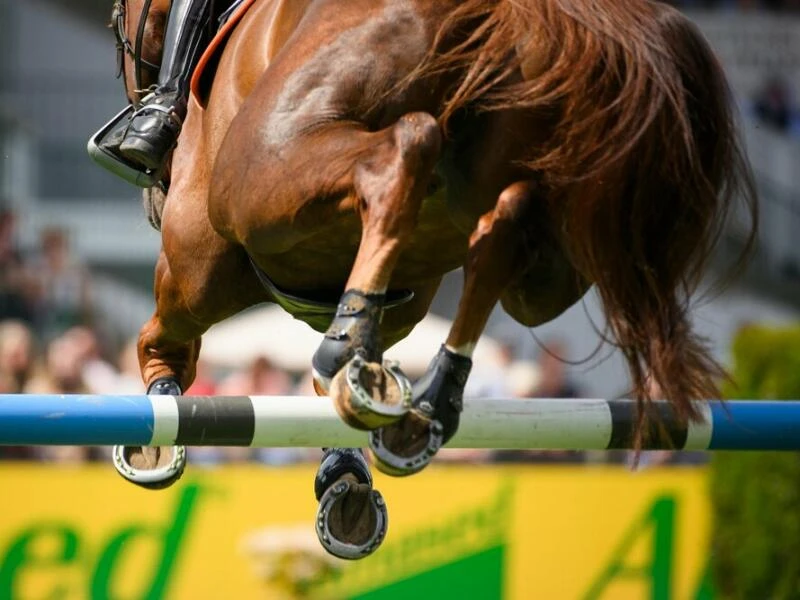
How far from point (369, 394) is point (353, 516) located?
5.04 feet

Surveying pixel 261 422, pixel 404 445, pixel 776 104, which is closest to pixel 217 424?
pixel 261 422

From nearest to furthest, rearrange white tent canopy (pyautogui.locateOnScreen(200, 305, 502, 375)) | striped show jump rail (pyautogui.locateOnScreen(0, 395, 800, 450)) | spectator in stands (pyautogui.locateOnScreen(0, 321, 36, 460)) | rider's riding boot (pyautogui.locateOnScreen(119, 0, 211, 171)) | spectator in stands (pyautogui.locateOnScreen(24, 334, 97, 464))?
1. striped show jump rail (pyautogui.locateOnScreen(0, 395, 800, 450))
2. rider's riding boot (pyautogui.locateOnScreen(119, 0, 211, 171))
3. spectator in stands (pyautogui.locateOnScreen(24, 334, 97, 464))
4. spectator in stands (pyautogui.locateOnScreen(0, 321, 36, 460))
5. white tent canopy (pyautogui.locateOnScreen(200, 305, 502, 375))

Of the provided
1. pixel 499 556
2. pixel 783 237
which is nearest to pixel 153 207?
pixel 499 556

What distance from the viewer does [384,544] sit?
8.70 metres

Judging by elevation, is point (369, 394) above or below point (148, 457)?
above

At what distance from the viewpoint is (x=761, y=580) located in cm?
880

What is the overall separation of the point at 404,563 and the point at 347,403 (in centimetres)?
541

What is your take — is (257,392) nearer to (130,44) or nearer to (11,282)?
(11,282)

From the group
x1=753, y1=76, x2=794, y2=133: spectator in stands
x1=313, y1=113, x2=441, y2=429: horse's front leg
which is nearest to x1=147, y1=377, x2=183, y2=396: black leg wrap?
x1=313, y1=113, x2=441, y2=429: horse's front leg

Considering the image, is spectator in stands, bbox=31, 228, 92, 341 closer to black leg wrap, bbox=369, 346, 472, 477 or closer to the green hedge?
the green hedge

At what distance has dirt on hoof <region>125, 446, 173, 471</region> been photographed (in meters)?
5.12

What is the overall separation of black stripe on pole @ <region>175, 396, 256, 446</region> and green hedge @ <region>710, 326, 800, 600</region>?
A: 203 inches

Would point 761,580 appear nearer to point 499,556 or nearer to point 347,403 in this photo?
point 499,556

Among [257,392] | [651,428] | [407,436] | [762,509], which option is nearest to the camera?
[407,436]
